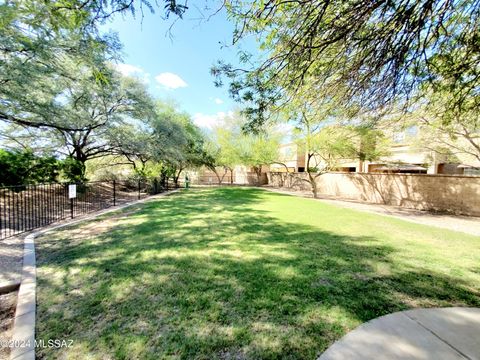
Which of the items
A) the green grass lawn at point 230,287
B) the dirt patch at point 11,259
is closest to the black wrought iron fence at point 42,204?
the dirt patch at point 11,259

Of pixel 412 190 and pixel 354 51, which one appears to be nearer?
pixel 354 51

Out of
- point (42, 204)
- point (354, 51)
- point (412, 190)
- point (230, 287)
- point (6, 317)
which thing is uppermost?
point (354, 51)

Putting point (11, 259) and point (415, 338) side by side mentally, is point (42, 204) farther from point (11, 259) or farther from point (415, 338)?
point (415, 338)

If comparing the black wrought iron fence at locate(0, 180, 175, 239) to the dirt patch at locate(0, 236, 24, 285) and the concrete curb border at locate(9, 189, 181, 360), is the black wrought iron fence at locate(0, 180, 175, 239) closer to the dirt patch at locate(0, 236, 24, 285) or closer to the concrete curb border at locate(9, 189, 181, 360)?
the dirt patch at locate(0, 236, 24, 285)

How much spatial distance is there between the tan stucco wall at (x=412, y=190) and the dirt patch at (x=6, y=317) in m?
14.2

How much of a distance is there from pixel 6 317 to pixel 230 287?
254cm

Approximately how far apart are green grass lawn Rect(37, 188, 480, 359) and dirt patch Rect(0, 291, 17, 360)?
0.81 ft

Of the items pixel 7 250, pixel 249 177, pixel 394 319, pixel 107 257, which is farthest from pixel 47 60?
pixel 249 177

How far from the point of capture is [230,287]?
9.93 ft

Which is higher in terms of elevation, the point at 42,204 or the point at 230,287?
the point at 42,204

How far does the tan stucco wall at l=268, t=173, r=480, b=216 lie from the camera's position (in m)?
9.83

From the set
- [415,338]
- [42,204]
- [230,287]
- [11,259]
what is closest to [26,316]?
[230,287]

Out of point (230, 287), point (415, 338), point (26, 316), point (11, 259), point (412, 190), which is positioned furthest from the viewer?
point (412, 190)

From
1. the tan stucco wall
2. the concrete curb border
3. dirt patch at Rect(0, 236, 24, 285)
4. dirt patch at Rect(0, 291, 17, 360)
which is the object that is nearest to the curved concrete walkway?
the concrete curb border
